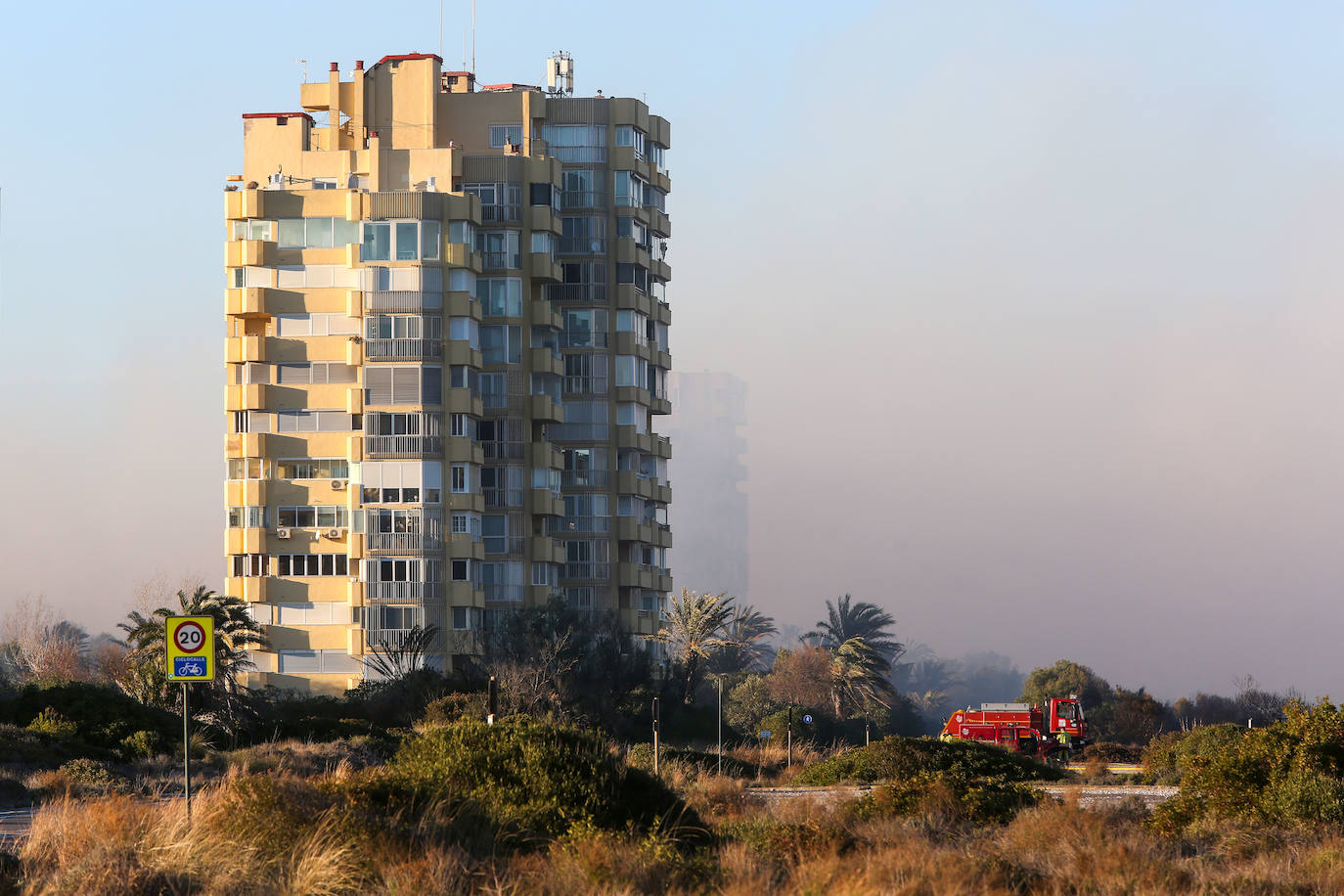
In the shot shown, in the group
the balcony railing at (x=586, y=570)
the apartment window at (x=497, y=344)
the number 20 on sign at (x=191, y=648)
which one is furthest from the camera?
the balcony railing at (x=586, y=570)

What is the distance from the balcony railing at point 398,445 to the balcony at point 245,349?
7688 millimetres

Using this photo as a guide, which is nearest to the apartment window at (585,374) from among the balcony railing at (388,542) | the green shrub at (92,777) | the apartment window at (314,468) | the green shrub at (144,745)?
the apartment window at (314,468)

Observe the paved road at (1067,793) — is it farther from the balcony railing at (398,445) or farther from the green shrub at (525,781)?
the balcony railing at (398,445)

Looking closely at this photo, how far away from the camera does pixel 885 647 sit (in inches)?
4882

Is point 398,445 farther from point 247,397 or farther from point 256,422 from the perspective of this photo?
point 247,397

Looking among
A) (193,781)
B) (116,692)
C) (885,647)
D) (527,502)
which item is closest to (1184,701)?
(885,647)

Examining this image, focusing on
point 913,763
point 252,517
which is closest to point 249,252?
point 252,517

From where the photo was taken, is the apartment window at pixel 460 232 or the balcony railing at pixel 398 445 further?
the apartment window at pixel 460 232

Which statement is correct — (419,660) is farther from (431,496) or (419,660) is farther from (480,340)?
(480,340)

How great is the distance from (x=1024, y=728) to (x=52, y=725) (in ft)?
125

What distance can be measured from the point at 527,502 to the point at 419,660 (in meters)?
12.5

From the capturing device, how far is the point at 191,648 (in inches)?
1017

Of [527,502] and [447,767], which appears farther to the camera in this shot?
[527,502]

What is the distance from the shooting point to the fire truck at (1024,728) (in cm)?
6712
